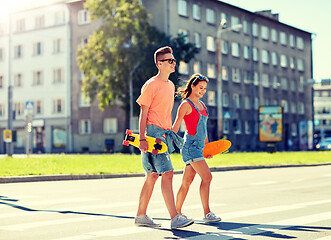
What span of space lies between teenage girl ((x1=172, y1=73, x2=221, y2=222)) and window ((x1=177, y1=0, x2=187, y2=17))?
45.2m

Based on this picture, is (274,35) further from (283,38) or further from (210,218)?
(210,218)

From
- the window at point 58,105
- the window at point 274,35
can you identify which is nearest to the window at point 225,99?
the window at point 274,35

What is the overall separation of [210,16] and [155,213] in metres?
49.4

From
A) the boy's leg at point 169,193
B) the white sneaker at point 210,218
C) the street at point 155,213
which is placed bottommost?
the street at point 155,213

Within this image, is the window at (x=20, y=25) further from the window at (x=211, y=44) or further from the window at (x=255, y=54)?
the window at (x=255, y=54)

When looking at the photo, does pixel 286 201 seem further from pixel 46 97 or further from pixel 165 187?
pixel 46 97

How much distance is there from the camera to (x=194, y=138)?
7391mm

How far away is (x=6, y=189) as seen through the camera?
1313 centimetres

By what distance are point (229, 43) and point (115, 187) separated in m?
46.3

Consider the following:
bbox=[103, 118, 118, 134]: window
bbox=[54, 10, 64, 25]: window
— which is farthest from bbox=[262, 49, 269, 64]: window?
bbox=[54, 10, 64, 25]: window

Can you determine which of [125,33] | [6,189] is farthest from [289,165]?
[125,33]

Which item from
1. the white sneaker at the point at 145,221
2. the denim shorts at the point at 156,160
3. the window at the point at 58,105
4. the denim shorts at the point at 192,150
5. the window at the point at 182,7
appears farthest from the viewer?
the window at the point at 58,105

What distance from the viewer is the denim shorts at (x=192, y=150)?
732 cm

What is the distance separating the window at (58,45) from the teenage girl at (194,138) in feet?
166
